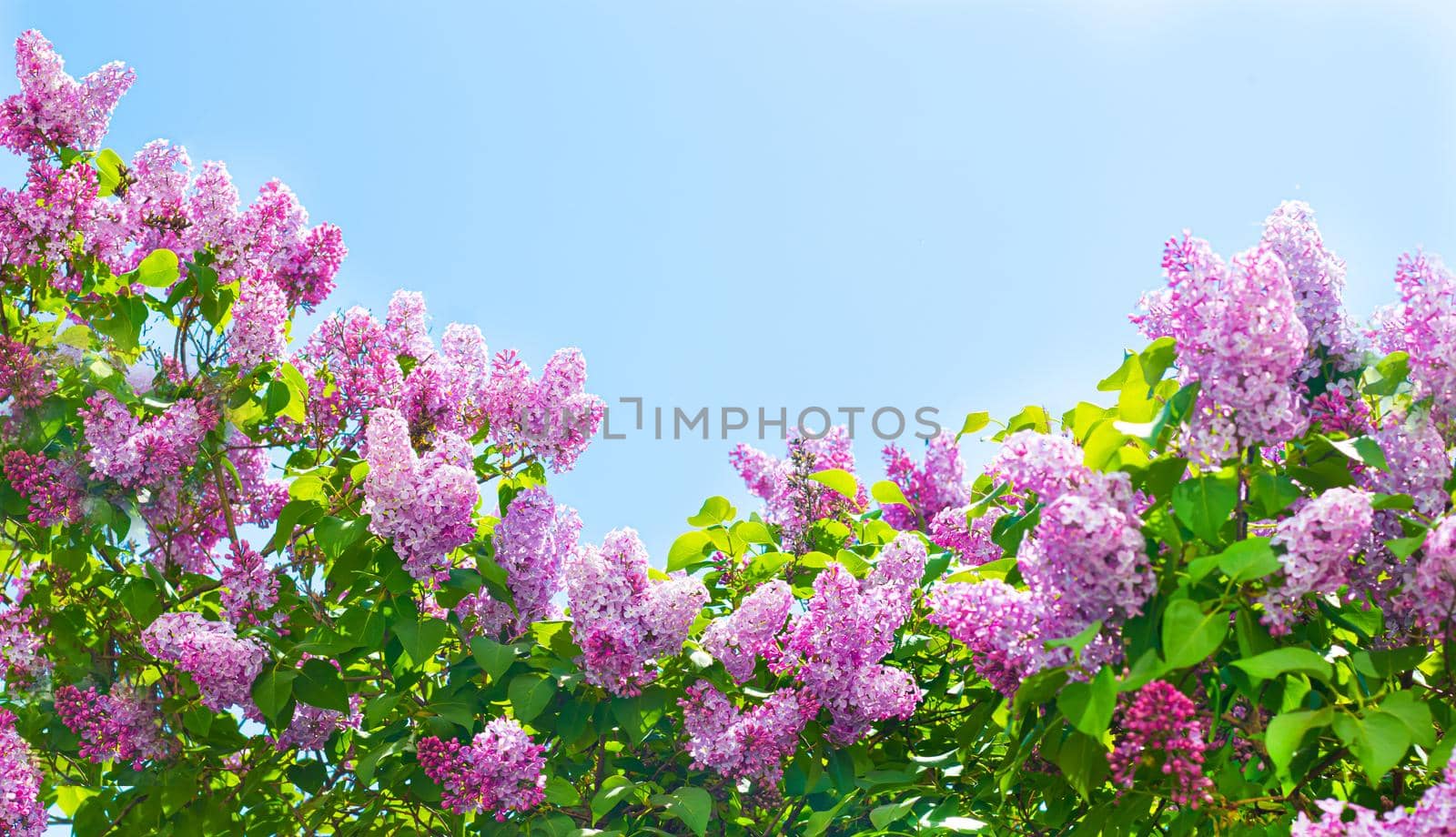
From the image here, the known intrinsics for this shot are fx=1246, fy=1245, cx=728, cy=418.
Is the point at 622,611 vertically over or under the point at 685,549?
under

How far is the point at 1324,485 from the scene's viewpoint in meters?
3.19

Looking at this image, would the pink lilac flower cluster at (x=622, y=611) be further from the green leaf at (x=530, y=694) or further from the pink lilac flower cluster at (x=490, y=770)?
the pink lilac flower cluster at (x=490, y=770)

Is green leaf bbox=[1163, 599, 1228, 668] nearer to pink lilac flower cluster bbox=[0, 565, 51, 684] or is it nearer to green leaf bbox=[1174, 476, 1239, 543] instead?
green leaf bbox=[1174, 476, 1239, 543]

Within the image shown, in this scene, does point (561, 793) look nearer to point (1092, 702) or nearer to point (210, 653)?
point (210, 653)

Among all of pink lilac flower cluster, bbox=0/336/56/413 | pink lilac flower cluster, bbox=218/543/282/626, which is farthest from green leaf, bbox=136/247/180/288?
pink lilac flower cluster, bbox=218/543/282/626

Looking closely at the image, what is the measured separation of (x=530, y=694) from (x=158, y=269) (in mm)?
2400

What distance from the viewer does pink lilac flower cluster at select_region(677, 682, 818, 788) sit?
12.8 feet

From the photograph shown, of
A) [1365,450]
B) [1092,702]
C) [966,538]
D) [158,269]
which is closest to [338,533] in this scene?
[158,269]

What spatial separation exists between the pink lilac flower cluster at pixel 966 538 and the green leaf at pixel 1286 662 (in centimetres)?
180

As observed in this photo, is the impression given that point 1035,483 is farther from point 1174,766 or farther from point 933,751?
point 933,751

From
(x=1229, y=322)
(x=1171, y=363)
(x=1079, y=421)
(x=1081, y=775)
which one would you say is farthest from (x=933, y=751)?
(x=1229, y=322)

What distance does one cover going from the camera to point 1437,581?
283 cm

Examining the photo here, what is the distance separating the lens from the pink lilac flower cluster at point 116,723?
14.9 feet

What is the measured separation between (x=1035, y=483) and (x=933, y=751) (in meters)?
1.76
